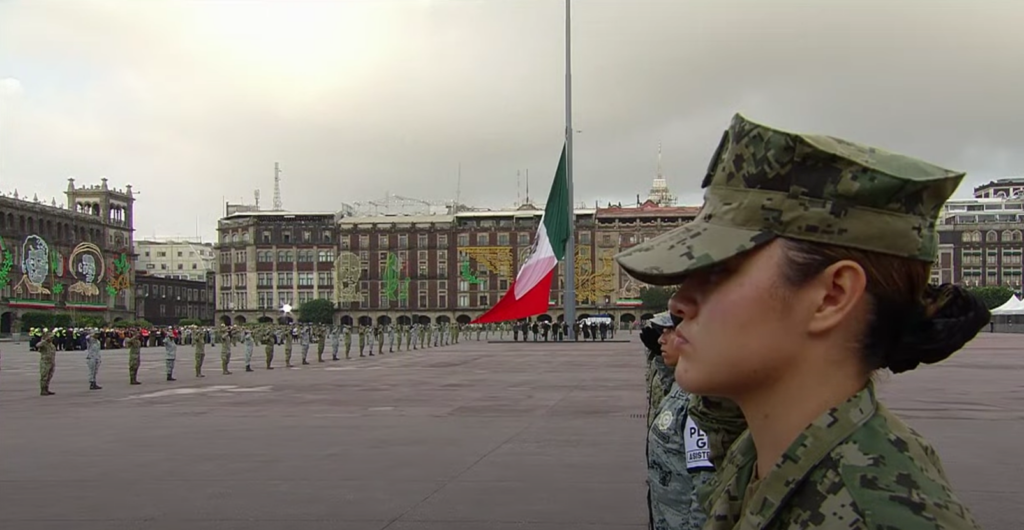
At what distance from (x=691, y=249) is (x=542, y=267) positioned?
1197 inches

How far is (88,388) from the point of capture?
1969cm

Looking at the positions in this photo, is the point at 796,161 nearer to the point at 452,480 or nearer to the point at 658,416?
the point at 658,416

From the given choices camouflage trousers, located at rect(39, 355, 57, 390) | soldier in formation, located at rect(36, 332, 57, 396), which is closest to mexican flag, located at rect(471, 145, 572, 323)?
soldier in formation, located at rect(36, 332, 57, 396)

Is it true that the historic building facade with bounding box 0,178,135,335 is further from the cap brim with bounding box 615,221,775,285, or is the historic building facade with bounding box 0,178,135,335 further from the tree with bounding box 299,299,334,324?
the cap brim with bounding box 615,221,775,285

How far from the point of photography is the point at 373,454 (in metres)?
9.28

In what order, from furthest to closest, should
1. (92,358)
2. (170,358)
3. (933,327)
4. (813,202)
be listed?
1. (170,358)
2. (92,358)
3. (933,327)
4. (813,202)

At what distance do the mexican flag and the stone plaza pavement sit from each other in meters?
10.7

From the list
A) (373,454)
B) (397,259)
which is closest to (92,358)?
(373,454)

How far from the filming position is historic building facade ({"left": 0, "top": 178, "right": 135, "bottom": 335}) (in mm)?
75500

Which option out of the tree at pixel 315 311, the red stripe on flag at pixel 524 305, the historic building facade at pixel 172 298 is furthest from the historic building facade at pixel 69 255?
the red stripe on flag at pixel 524 305

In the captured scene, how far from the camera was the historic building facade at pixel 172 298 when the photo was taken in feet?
380

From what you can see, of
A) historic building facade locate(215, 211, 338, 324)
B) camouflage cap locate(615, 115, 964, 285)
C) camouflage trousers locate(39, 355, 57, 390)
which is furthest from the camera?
historic building facade locate(215, 211, 338, 324)

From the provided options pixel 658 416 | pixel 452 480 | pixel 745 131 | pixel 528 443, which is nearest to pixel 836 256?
pixel 745 131

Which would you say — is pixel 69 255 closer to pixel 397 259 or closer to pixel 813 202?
pixel 397 259
